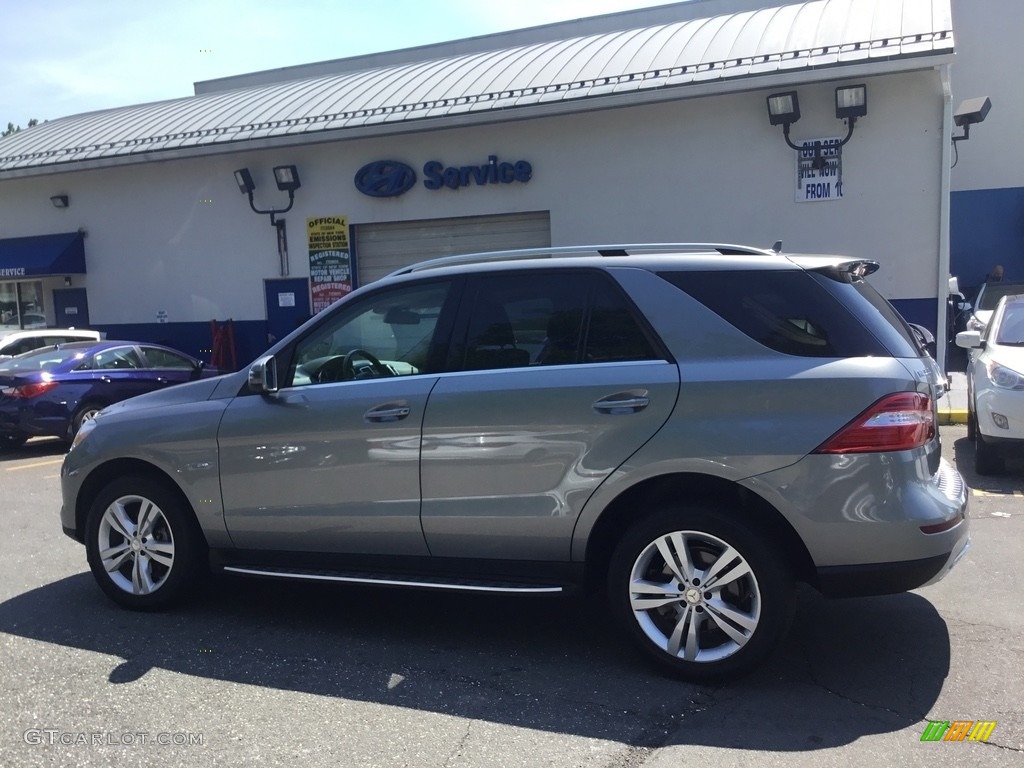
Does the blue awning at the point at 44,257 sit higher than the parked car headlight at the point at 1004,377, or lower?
higher

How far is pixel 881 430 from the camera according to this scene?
12.4ft

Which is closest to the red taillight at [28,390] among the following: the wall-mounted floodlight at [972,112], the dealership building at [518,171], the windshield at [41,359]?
the windshield at [41,359]

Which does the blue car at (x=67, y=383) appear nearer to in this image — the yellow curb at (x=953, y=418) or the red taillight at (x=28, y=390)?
the red taillight at (x=28, y=390)

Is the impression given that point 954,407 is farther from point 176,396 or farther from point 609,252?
point 176,396

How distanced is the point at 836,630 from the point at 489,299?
7.64ft

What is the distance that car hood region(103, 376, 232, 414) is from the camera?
5074 millimetres

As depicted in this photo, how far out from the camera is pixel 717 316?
413 centimetres

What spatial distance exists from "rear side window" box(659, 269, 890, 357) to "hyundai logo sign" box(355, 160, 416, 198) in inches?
476

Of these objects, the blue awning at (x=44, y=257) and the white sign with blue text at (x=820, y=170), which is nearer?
the white sign with blue text at (x=820, y=170)

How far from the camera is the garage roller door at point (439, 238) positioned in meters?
15.3

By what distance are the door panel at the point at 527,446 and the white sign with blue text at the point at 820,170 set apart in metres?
10.2

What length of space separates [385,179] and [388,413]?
1192 centimetres

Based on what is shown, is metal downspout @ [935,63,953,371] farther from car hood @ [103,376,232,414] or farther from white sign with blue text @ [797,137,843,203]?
car hood @ [103,376,232,414]

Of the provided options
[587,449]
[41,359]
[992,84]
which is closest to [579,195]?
[41,359]
